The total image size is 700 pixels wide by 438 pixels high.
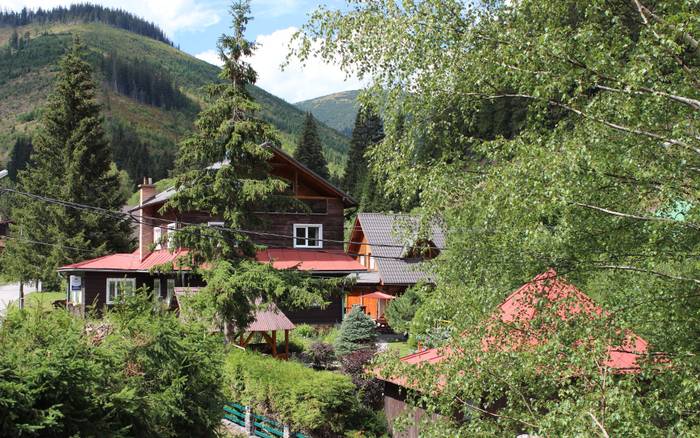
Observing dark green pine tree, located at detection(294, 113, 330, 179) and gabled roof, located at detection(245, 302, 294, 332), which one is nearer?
gabled roof, located at detection(245, 302, 294, 332)

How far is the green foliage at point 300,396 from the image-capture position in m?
15.3

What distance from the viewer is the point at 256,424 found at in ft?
56.4

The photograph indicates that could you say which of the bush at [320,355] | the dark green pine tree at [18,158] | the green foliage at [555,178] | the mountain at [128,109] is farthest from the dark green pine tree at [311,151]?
the green foliage at [555,178]

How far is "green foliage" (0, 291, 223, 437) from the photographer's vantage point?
309 inches

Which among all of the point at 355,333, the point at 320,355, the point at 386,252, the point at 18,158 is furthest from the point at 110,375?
the point at 18,158

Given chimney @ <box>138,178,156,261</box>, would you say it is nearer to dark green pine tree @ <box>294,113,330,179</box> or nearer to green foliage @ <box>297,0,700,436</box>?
green foliage @ <box>297,0,700,436</box>

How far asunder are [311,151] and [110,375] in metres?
70.0

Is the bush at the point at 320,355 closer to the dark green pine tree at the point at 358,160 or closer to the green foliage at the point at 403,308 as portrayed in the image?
the green foliage at the point at 403,308

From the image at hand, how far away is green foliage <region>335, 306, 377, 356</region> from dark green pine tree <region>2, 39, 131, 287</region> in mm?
19214

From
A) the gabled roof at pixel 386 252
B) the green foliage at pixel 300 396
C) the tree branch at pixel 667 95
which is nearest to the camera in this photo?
the tree branch at pixel 667 95

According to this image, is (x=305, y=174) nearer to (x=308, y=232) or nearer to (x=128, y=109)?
(x=308, y=232)

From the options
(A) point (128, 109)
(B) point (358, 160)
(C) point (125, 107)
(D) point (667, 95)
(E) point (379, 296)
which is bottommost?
(E) point (379, 296)

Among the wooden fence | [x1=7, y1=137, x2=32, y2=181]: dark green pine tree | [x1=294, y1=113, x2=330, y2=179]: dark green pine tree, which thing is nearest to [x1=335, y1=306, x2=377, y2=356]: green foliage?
the wooden fence

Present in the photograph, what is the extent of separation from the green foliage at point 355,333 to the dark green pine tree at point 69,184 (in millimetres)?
19214
